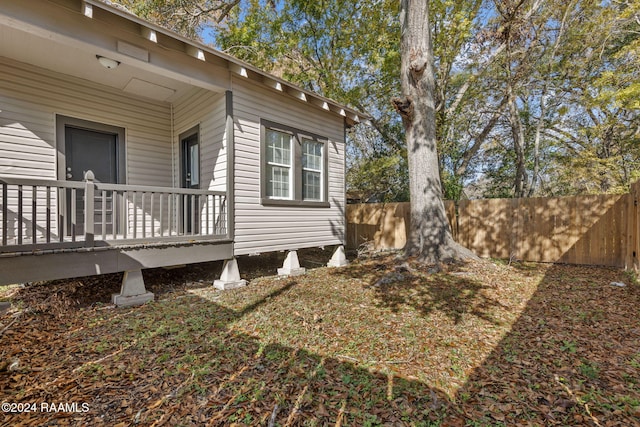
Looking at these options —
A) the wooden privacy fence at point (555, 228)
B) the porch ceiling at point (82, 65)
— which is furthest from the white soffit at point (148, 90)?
the wooden privacy fence at point (555, 228)

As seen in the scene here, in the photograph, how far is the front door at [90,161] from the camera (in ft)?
17.7

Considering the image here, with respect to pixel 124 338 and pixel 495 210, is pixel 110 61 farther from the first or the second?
pixel 495 210

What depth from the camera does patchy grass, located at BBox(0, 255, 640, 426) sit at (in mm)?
2168

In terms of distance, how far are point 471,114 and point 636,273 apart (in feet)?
25.2

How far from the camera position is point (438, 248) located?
633cm

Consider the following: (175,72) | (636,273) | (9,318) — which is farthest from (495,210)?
(9,318)

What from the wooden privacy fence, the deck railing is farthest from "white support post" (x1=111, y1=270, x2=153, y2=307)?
the wooden privacy fence

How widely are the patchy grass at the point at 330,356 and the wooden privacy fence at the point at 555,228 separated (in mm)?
2357

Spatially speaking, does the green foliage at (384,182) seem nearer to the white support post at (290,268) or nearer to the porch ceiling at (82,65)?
the white support post at (290,268)

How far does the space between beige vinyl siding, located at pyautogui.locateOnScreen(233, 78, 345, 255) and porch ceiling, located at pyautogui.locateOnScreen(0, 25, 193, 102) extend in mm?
1405

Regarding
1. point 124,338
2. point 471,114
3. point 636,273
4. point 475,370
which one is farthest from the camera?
point 471,114

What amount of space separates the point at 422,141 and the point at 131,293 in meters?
5.96

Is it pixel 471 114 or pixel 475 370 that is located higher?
pixel 471 114

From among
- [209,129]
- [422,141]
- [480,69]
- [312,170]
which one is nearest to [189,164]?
[209,129]
